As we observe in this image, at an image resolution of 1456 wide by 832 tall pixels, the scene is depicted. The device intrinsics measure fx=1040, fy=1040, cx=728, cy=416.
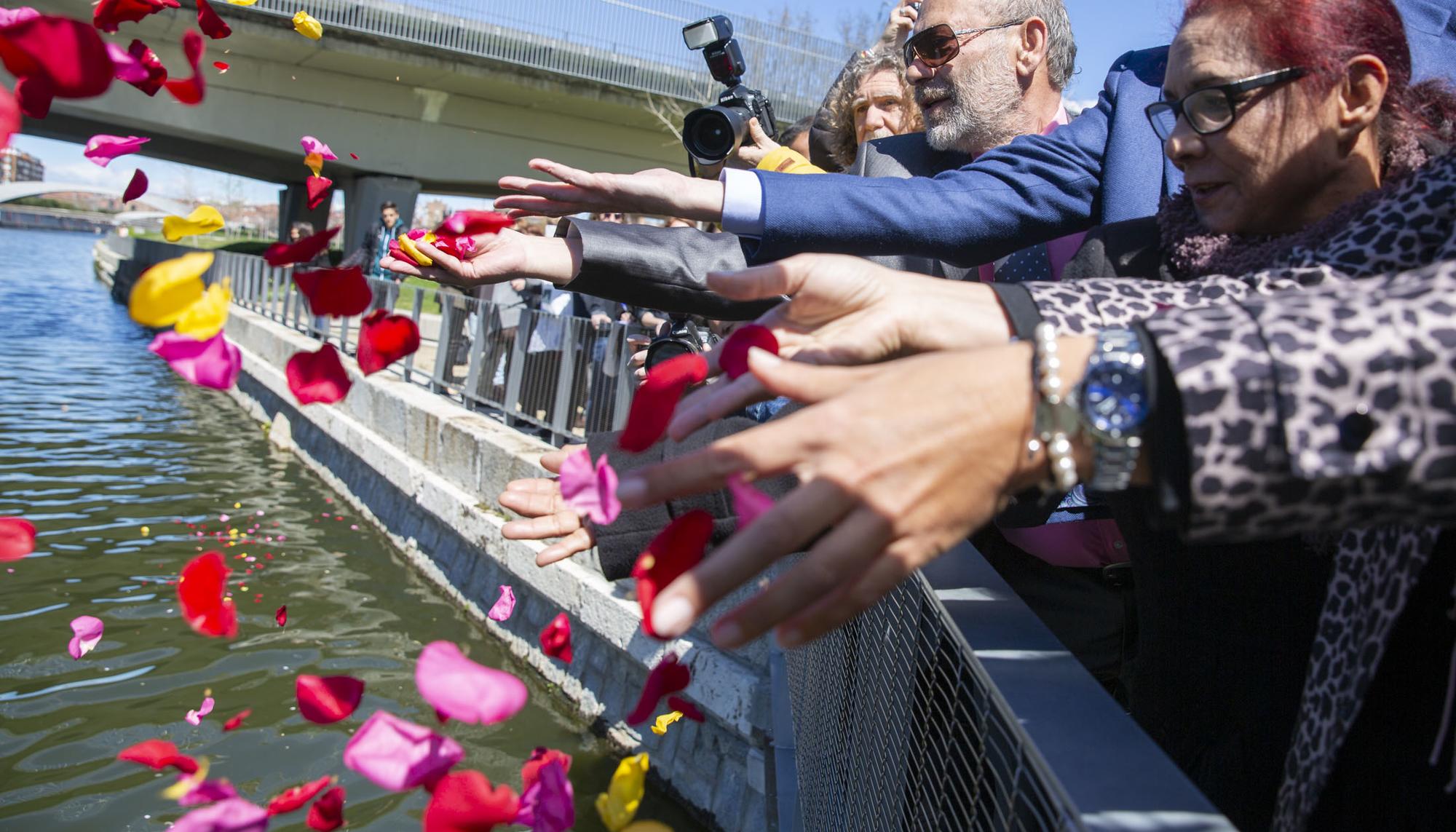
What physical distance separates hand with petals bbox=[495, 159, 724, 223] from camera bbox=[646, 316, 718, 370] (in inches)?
51.4

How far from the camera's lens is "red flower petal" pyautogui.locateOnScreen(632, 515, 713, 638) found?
1467 mm

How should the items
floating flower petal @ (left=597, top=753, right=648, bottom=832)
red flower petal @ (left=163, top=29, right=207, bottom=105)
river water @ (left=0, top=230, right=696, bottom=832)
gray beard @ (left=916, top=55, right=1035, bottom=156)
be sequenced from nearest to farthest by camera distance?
floating flower petal @ (left=597, top=753, right=648, bottom=832)
red flower petal @ (left=163, top=29, right=207, bottom=105)
gray beard @ (left=916, top=55, right=1035, bottom=156)
river water @ (left=0, top=230, right=696, bottom=832)

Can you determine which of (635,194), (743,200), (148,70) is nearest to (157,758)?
(148,70)

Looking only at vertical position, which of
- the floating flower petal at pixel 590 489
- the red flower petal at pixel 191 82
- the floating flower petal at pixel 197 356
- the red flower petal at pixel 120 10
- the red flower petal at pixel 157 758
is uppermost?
the red flower petal at pixel 120 10

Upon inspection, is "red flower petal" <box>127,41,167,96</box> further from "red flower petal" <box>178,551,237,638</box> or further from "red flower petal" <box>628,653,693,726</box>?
"red flower petal" <box>628,653,693,726</box>

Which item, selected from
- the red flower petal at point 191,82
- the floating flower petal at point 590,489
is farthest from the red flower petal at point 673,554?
the red flower petal at point 191,82

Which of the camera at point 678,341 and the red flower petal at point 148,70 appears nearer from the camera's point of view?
the red flower petal at point 148,70

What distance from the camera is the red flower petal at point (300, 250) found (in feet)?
6.21

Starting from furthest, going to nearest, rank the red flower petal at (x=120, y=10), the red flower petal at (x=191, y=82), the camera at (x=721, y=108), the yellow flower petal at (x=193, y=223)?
the camera at (x=721, y=108), the red flower petal at (x=120, y=10), the yellow flower petal at (x=193, y=223), the red flower petal at (x=191, y=82)

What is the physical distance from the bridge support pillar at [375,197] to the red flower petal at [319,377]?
68.7 feet

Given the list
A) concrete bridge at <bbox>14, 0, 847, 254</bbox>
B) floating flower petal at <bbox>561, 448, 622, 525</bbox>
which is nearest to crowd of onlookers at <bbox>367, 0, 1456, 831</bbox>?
floating flower petal at <bbox>561, 448, 622, 525</bbox>

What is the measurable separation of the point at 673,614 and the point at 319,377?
1.20 m

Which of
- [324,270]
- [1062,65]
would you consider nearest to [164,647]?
[324,270]

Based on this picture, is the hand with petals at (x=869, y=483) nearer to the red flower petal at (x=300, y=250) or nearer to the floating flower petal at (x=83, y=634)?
the red flower petal at (x=300, y=250)
